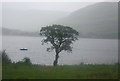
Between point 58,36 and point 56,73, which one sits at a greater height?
point 58,36

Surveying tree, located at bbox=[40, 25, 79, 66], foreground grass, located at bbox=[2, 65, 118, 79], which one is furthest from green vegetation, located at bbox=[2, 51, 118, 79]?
tree, located at bbox=[40, 25, 79, 66]

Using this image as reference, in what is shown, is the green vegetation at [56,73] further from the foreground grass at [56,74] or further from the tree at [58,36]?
the tree at [58,36]

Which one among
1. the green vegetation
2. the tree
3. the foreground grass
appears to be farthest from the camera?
the tree

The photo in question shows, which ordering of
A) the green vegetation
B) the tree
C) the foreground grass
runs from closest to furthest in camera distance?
1. the foreground grass
2. the green vegetation
3. the tree

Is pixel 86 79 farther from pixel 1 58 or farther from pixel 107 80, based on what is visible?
pixel 1 58

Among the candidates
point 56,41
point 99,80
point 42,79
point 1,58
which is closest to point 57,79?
point 42,79

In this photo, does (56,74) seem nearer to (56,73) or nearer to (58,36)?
(56,73)

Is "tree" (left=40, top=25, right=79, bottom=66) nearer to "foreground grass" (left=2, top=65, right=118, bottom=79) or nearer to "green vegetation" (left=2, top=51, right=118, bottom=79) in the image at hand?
"green vegetation" (left=2, top=51, right=118, bottom=79)

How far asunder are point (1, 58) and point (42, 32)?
13.7 metres

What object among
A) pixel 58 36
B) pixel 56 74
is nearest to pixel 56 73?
pixel 56 74

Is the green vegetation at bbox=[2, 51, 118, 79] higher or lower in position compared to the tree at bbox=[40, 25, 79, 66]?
lower

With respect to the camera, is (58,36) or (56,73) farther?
(58,36)

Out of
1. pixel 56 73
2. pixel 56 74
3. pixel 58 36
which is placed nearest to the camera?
pixel 56 74

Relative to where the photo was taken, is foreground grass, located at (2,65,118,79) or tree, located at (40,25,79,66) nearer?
foreground grass, located at (2,65,118,79)
